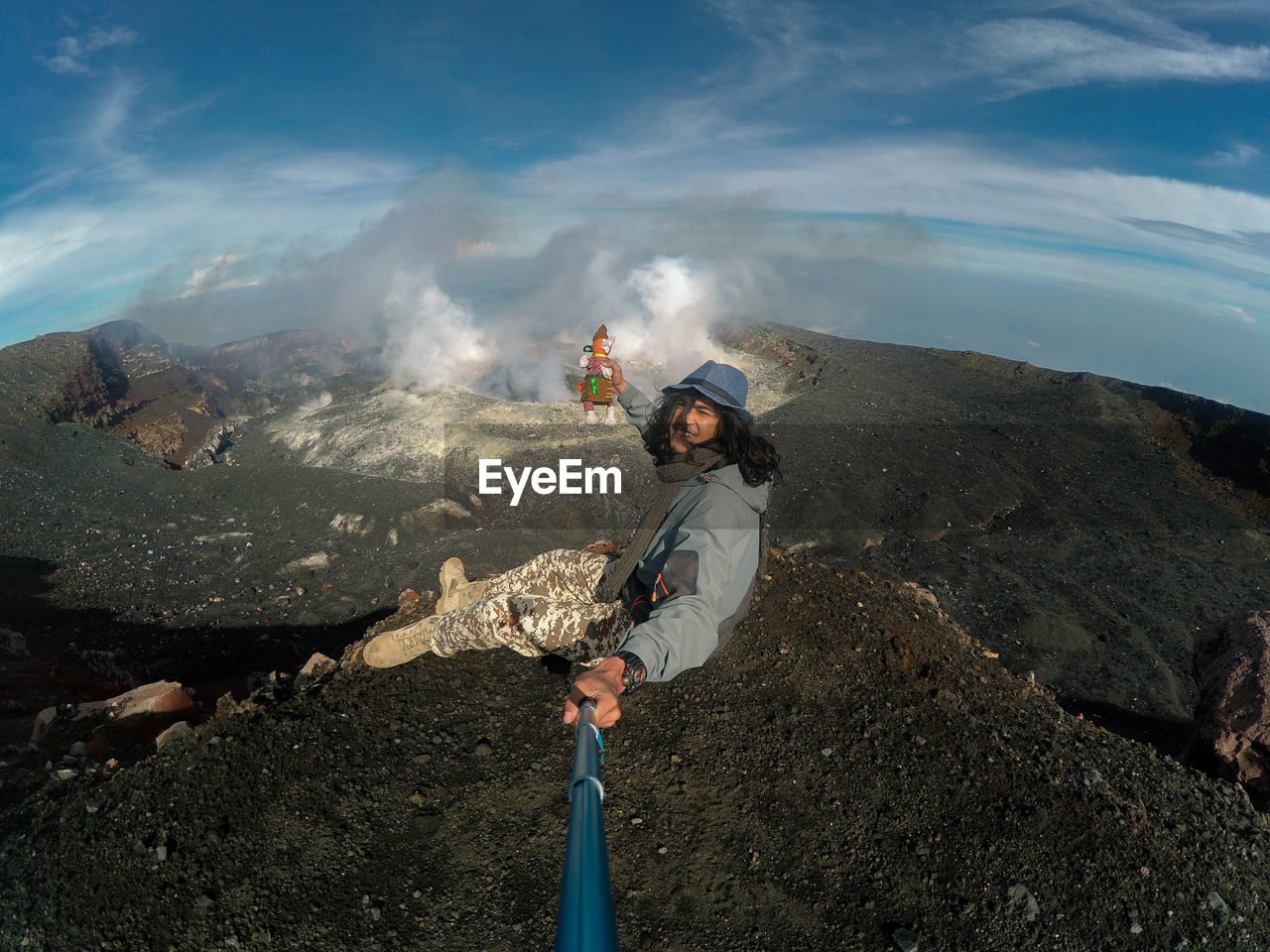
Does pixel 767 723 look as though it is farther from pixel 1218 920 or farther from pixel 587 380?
pixel 587 380

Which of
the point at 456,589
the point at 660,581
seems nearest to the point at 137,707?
the point at 456,589

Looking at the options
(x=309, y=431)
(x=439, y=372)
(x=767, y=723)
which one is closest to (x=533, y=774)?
(x=767, y=723)

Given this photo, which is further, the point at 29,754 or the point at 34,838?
the point at 29,754

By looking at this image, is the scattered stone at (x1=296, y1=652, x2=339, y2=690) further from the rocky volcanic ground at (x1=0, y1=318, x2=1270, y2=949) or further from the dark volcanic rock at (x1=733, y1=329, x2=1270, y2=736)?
the dark volcanic rock at (x1=733, y1=329, x2=1270, y2=736)

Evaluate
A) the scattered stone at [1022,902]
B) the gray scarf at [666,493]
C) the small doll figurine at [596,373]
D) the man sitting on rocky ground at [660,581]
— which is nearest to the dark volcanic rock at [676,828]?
the scattered stone at [1022,902]

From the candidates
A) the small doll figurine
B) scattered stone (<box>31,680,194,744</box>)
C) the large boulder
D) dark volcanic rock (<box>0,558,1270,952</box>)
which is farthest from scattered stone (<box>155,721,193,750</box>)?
the large boulder

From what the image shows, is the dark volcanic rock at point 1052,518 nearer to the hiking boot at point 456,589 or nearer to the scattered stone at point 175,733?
the hiking boot at point 456,589
